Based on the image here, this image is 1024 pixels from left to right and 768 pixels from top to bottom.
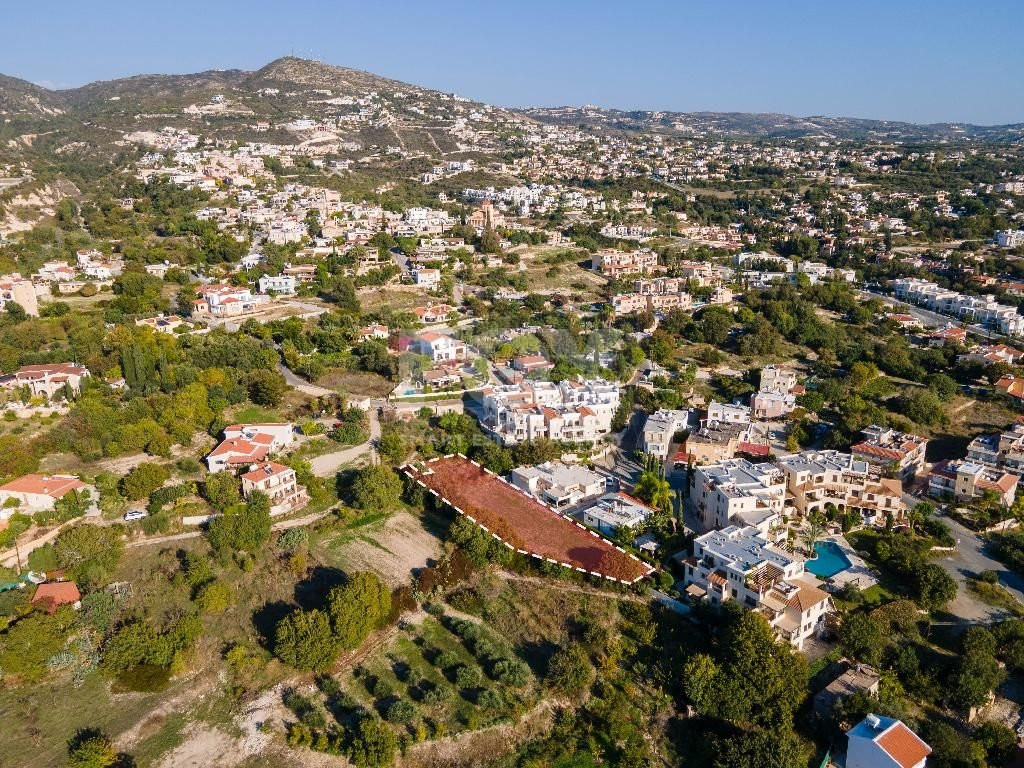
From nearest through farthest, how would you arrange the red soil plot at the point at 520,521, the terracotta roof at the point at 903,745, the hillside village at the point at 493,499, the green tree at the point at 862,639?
the terracotta roof at the point at 903,745
the hillside village at the point at 493,499
the green tree at the point at 862,639
the red soil plot at the point at 520,521

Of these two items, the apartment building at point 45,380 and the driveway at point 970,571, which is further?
the apartment building at point 45,380

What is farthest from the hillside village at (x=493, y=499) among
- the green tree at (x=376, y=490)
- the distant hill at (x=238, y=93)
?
the distant hill at (x=238, y=93)

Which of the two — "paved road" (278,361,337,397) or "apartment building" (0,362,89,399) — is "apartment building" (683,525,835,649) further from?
"apartment building" (0,362,89,399)

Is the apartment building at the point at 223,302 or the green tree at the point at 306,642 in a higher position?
the apartment building at the point at 223,302

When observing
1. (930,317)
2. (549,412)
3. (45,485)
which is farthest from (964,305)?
(45,485)

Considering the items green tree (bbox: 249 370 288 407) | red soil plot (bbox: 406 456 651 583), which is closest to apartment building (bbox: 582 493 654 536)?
red soil plot (bbox: 406 456 651 583)

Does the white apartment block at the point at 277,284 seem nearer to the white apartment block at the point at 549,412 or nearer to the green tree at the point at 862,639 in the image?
the white apartment block at the point at 549,412

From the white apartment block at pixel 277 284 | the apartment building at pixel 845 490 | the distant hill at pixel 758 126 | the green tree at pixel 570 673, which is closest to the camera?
the green tree at pixel 570 673
